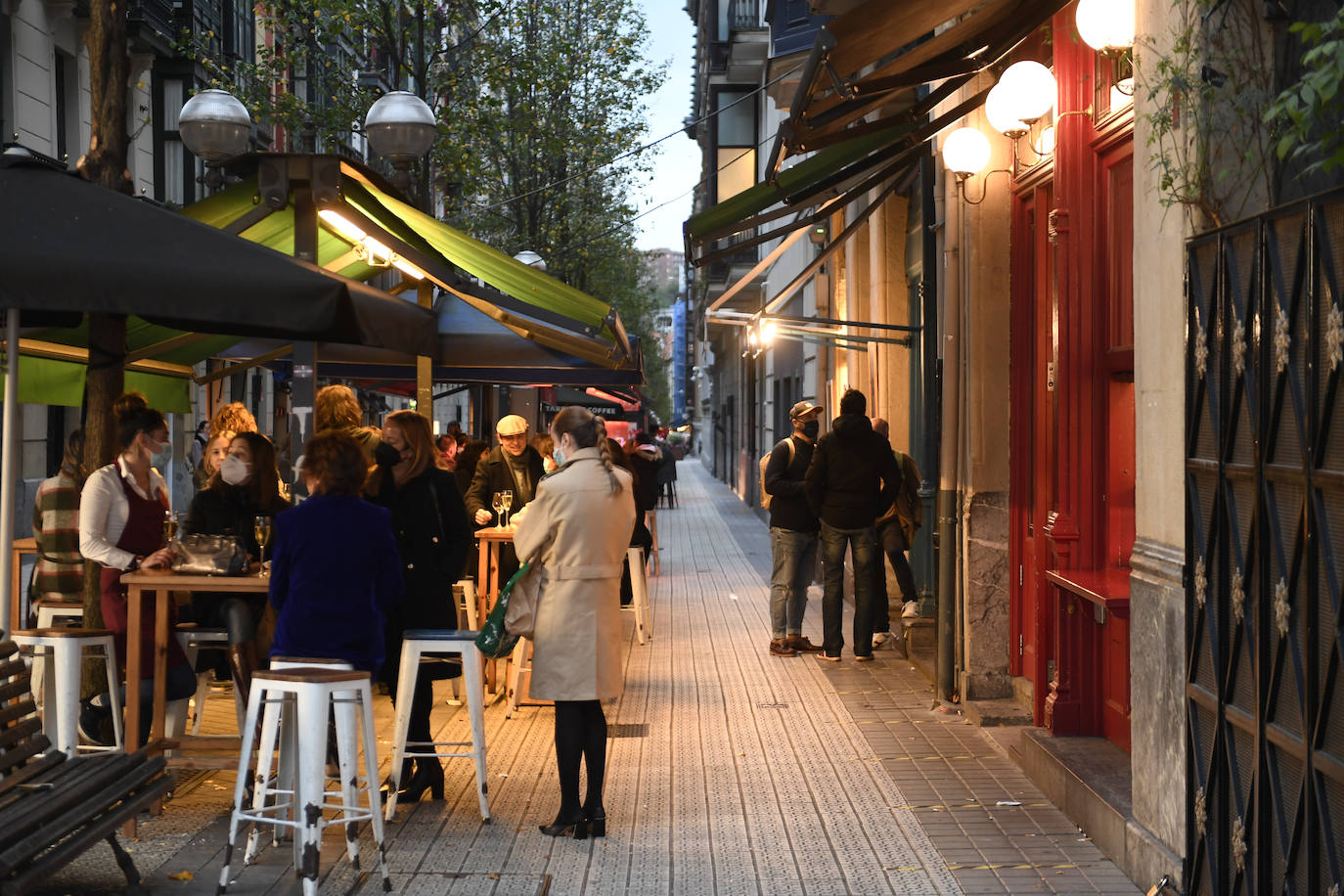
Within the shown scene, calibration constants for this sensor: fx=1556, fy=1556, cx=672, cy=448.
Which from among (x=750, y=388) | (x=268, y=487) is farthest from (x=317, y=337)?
(x=750, y=388)

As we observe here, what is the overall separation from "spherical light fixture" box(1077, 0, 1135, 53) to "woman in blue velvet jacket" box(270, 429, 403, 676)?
3.59 m

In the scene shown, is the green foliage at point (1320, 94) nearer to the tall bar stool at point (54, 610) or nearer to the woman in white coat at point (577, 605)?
the woman in white coat at point (577, 605)

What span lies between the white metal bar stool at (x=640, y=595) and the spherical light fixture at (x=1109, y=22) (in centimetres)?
735

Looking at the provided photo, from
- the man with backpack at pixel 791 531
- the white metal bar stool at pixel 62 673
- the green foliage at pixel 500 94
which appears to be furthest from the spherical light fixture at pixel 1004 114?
the green foliage at pixel 500 94

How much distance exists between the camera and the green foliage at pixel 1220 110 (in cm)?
534

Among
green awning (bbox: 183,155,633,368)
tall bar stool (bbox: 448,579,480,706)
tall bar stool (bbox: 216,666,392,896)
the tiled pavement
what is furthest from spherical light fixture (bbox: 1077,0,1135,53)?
tall bar stool (bbox: 448,579,480,706)

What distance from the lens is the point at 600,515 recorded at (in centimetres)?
692

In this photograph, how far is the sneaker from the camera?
294 inches

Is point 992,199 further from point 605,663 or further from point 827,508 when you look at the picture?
point 605,663

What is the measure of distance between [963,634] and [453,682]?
133 inches

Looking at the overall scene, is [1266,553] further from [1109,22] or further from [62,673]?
[62,673]

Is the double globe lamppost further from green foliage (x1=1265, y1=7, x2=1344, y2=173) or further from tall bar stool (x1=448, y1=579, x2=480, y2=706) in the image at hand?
green foliage (x1=1265, y1=7, x2=1344, y2=173)

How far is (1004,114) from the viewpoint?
27.9ft

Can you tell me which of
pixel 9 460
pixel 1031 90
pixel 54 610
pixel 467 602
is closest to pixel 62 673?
pixel 9 460
